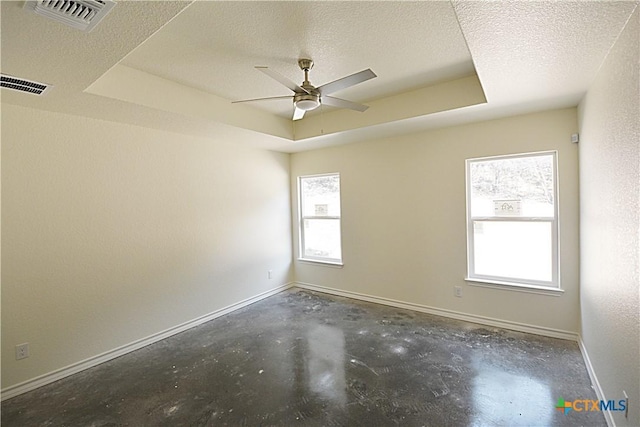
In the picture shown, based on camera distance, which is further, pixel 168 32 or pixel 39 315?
pixel 39 315

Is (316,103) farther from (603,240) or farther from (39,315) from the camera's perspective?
(39,315)

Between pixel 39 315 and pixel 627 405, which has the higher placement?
pixel 39 315

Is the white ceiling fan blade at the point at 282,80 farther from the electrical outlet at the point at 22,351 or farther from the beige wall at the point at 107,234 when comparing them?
the electrical outlet at the point at 22,351

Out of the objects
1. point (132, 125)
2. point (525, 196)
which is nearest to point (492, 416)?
point (525, 196)

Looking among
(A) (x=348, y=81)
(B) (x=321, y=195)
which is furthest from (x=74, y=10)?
(B) (x=321, y=195)

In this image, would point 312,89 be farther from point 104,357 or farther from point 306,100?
point 104,357

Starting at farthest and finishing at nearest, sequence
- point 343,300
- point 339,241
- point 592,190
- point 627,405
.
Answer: point 339,241
point 343,300
point 592,190
point 627,405

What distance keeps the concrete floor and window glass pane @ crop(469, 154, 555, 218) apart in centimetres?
138

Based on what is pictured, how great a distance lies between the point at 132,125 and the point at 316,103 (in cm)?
214

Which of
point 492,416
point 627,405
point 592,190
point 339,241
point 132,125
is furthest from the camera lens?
point 339,241

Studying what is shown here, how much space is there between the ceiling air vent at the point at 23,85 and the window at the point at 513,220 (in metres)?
4.15

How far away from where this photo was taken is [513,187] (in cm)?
338

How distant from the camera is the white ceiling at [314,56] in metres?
1.54

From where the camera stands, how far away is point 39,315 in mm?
2576
